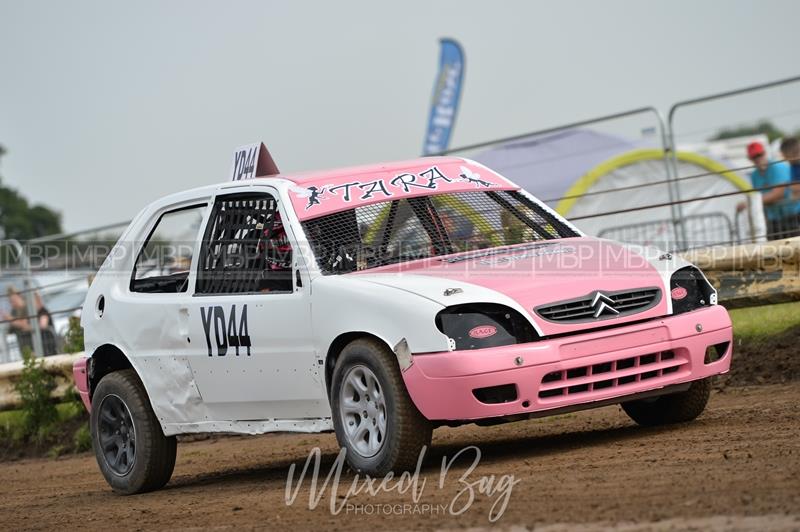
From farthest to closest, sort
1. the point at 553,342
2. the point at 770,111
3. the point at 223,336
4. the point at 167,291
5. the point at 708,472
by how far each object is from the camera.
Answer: the point at 770,111
the point at 167,291
the point at 223,336
the point at 553,342
the point at 708,472

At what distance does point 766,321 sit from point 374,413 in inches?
208

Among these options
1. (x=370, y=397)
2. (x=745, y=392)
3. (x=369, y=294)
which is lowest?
(x=745, y=392)

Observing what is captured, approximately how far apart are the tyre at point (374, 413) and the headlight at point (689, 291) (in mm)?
1530

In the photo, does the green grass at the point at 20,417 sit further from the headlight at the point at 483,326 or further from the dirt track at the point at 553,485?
the headlight at the point at 483,326

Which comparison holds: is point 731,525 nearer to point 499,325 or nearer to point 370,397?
point 499,325

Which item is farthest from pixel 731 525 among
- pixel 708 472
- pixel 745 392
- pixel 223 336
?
pixel 745 392

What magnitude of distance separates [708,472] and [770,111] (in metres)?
7.38

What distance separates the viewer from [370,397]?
6.76 metres

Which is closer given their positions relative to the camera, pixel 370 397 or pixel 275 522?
pixel 275 522

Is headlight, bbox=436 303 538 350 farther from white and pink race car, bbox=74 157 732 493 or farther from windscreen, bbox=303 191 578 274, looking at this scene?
windscreen, bbox=303 191 578 274

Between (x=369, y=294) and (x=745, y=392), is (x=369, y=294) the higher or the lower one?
the higher one

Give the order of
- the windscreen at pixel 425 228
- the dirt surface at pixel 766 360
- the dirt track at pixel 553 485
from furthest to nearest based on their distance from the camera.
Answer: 1. the dirt surface at pixel 766 360
2. the windscreen at pixel 425 228
3. the dirt track at pixel 553 485

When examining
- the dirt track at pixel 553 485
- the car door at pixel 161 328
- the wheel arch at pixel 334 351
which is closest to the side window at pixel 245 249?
the car door at pixel 161 328

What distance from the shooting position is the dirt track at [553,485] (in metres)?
5.08
